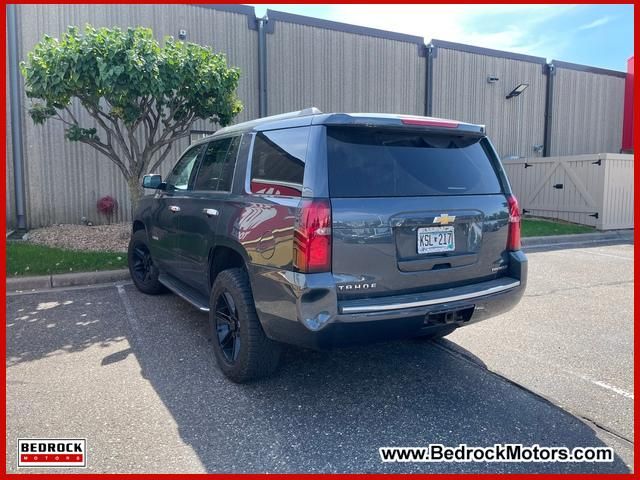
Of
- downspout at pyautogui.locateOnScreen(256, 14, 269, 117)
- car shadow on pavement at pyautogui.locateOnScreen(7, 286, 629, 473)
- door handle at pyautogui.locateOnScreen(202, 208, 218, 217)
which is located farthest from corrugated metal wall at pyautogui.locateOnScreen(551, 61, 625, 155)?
door handle at pyautogui.locateOnScreen(202, 208, 218, 217)

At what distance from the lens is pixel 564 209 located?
48.5ft

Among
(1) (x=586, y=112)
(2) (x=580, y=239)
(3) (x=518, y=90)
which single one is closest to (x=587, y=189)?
(2) (x=580, y=239)

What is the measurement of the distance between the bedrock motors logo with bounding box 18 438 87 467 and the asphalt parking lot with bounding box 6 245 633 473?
6 centimetres

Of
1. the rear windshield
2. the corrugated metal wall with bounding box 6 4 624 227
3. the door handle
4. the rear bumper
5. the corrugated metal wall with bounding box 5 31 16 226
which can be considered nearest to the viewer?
the rear bumper

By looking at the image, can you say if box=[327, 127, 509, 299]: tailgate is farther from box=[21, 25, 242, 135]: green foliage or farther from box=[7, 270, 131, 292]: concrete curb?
box=[21, 25, 242, 135]: green foliage

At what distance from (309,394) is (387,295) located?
102 cm

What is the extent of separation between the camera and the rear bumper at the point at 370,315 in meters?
3.08

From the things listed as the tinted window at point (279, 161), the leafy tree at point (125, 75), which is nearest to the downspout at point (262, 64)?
the leafy tree at point (125, 75)

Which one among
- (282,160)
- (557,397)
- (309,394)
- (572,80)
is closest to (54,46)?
(282,160)

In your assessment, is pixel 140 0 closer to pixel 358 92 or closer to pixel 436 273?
pixel 358 92

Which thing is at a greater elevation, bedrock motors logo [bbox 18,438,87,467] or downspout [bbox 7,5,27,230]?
downspout [bbox 7,5,27,230]

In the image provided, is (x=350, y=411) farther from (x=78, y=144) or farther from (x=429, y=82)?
(x=429, y=82)

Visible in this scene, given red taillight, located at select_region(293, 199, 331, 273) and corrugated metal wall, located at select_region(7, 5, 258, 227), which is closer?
red taillight, located at select_region(293, 199, 331, 273)

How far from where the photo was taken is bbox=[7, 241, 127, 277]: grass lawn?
7.39 m
